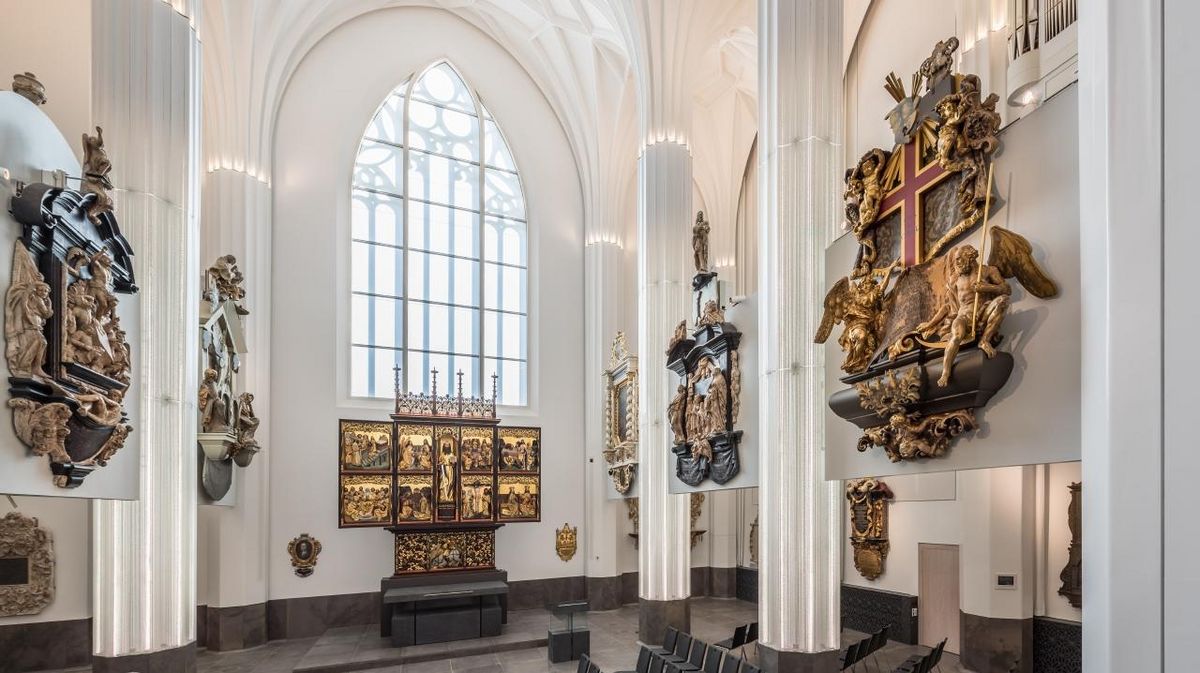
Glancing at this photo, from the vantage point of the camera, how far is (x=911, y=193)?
5.25 metres

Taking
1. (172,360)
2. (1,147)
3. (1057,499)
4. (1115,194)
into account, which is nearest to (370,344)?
(172,360)

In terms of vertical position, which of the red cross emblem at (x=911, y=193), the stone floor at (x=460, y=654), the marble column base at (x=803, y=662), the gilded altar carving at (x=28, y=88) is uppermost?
the gilded altar carving at (x=28, y=88)

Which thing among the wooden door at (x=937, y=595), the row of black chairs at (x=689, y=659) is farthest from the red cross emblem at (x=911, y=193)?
the wooden door at (x=937, y=595)

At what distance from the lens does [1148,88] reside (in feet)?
9.43

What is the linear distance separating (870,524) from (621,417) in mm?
5689

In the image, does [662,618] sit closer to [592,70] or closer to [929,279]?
[929,279]

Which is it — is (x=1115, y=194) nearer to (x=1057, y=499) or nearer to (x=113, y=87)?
(x=1057, y=499)

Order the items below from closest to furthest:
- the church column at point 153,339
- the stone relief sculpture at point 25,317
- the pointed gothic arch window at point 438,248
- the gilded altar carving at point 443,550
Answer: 1. the stone relief sculpture at point 25,317
2. the church column at point 153,339
3. the gilded altar carving at point 443,550
4. the pointed gothic arch window at point 438,248

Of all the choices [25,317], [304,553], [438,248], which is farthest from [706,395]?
[304,553]

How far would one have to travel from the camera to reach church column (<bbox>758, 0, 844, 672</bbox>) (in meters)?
7.60

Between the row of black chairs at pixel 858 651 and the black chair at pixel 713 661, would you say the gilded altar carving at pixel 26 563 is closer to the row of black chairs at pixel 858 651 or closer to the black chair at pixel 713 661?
the black chair at pixel 713 661

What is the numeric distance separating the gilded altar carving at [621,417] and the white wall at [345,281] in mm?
1501

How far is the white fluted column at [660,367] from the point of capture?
11.7 m

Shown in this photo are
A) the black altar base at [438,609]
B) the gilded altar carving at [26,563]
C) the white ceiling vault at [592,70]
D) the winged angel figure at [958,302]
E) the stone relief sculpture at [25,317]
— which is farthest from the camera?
the white ceiling vault at [592,70]
